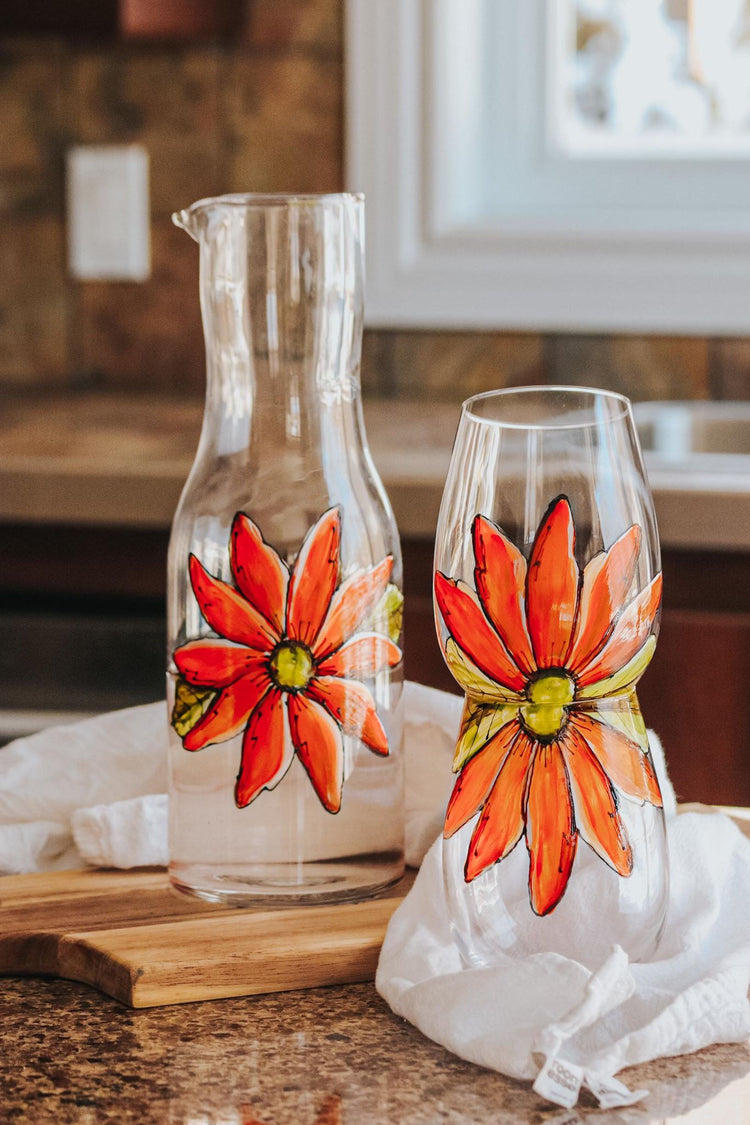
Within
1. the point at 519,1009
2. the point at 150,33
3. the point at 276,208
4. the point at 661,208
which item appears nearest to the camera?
the point at 519,1009

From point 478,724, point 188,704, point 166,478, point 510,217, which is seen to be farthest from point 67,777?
point 510,217

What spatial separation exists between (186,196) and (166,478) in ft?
2.56

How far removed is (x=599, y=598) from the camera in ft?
1.50

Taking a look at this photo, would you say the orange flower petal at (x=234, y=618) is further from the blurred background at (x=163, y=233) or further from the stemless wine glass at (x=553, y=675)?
the blurred background at (x=163, y=233)

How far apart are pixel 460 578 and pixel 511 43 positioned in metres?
1.71

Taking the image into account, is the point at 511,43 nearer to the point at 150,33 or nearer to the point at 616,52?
the point at 616,52

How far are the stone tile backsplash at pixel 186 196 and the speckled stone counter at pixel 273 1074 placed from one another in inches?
61.0

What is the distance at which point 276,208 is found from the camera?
558 mm

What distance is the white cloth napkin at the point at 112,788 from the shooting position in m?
0.60

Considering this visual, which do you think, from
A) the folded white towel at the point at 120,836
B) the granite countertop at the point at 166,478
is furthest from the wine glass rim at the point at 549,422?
the granite countertop at the point at 166,478

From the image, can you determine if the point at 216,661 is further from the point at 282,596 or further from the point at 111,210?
the point at 111,210

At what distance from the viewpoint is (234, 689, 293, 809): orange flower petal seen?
549mm

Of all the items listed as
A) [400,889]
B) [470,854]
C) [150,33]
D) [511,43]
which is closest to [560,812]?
[470,854]

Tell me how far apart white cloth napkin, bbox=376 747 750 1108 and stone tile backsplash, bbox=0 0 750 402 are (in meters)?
1.50
